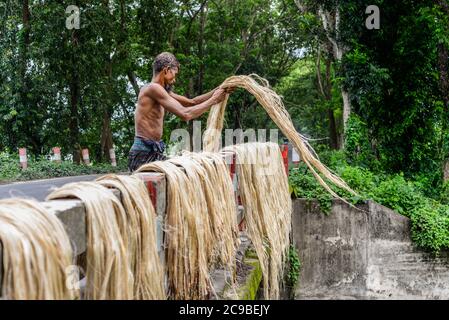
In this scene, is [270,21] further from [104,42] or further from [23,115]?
[23,115]

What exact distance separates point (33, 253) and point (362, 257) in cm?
582

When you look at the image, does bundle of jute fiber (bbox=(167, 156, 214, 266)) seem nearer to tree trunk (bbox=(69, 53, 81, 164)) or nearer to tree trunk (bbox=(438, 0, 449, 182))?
tree trunk (bbox=(438, 0, 449, 182))

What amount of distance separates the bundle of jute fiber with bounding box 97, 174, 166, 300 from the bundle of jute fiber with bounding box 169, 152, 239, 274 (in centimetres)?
57

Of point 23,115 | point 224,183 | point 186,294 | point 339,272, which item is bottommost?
point 339,272

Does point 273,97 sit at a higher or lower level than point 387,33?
lower

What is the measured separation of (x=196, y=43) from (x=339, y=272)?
1193cm

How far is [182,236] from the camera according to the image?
209cm

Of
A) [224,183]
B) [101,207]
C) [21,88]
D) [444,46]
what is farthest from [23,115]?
[101,207]

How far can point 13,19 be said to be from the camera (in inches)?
492

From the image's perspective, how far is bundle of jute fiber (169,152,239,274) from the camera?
2344 millimetres

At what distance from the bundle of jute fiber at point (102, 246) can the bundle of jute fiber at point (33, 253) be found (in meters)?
0.13

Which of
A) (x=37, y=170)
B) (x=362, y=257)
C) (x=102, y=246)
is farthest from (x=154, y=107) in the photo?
(x=37, y=170)

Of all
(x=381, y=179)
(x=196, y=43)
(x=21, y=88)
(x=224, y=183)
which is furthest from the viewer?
(x=196, y=43)

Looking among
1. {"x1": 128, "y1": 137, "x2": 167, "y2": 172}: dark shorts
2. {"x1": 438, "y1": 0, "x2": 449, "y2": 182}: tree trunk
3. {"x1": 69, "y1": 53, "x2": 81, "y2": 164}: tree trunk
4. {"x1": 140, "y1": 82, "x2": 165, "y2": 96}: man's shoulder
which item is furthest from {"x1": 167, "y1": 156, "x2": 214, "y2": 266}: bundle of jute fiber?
{"x1": 69, "y1": 53, "x2": 81, "y2": 164}: tree trunk
